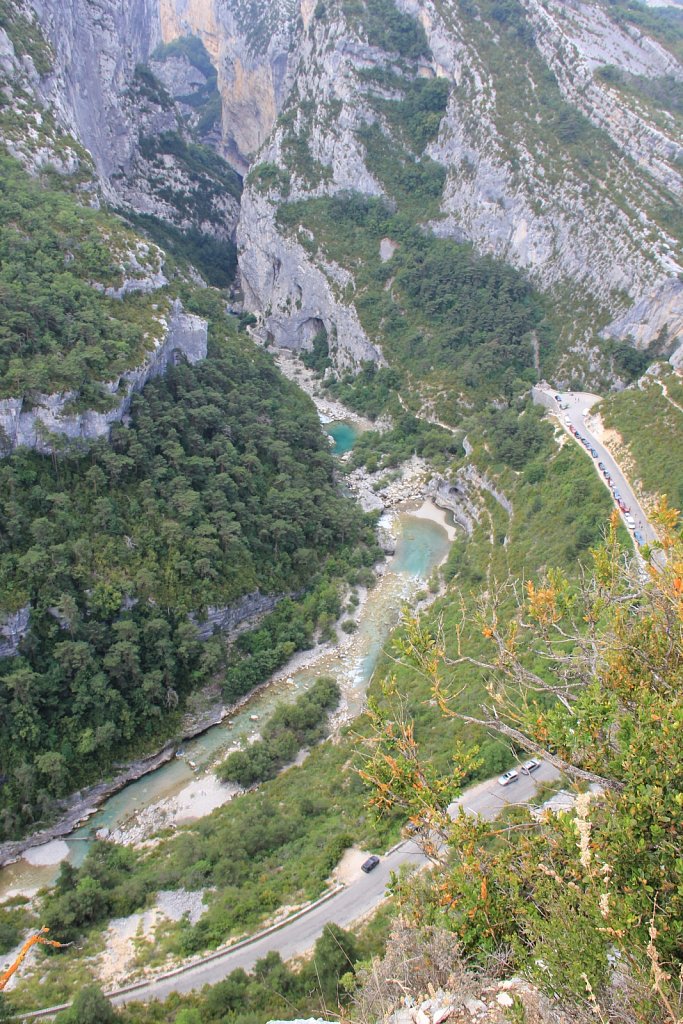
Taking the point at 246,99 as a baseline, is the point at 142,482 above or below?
below

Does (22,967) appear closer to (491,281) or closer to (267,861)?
(267,861)

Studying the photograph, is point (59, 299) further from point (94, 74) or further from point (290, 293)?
point (94, 74)

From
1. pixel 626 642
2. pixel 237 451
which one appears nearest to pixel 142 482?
pixel 237 451

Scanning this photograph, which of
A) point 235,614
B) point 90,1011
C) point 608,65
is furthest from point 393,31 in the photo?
point 90,1011

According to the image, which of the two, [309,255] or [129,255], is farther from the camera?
[309,255]

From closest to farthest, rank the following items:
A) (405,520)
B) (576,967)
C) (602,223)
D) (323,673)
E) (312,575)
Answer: (576,967)
(323,673)
(312,575)
(405,520)
(602,223)

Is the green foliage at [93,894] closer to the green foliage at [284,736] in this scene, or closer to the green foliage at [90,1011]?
the green foliage at [90,1011]

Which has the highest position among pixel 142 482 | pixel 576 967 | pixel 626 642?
pixel 142 482

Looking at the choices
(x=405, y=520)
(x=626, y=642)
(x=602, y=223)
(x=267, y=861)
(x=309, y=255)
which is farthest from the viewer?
(x=309, y=255)
